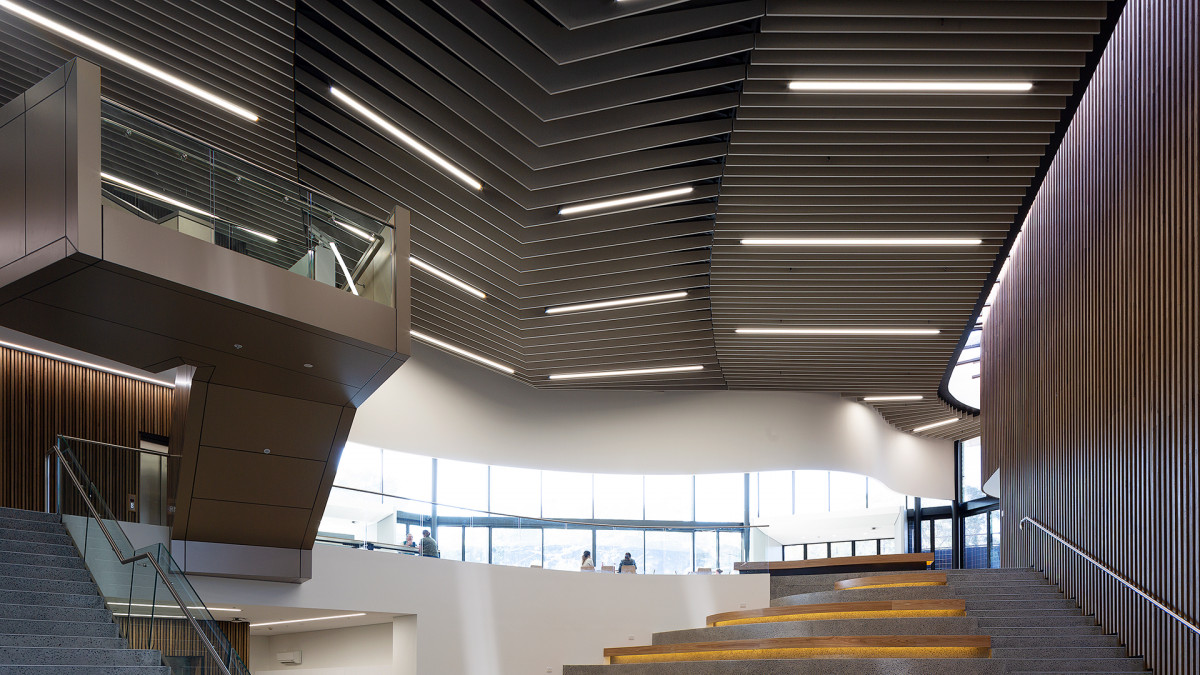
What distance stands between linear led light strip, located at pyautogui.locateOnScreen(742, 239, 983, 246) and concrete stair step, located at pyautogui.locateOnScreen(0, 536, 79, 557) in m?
7.32

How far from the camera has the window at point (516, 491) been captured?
18219 mm

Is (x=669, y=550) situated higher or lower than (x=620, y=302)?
lower

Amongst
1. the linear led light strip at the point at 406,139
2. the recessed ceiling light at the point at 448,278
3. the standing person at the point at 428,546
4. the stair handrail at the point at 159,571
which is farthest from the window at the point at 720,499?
the stair handrail at the point at 159,571

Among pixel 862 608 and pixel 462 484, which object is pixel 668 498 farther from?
pixel 862 608

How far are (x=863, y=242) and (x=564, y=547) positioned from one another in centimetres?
702

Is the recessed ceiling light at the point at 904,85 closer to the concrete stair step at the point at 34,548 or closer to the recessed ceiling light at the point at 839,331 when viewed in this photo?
the recessed ceiling light at the point at 839,331

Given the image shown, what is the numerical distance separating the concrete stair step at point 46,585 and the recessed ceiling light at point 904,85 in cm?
725

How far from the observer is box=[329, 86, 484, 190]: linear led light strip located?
870 centimetres

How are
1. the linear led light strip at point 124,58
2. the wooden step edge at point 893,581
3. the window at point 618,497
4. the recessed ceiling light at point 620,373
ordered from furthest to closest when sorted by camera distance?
the window at point 618,497 < the recessed ceiling light at point 620,373 < the wooden step edge at point 893,581 < the linear led light strip at point 124,58

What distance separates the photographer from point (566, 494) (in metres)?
19.2

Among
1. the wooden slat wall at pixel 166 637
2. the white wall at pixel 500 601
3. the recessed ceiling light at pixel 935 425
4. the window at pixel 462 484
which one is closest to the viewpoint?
the wooden slat wall at pixel 166 637

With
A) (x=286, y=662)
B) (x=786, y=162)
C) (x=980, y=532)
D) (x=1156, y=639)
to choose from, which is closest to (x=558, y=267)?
(x=786, y=162)

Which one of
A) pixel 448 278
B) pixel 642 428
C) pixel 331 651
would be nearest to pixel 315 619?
pixel 331 651

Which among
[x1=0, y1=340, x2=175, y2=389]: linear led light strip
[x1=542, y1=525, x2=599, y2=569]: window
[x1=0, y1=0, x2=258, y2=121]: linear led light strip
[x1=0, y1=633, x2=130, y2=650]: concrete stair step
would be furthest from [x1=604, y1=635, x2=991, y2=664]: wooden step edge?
[x1=0, y1=340, x2=175, y2=389]: linear led light strip
